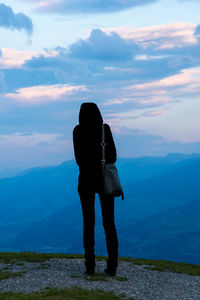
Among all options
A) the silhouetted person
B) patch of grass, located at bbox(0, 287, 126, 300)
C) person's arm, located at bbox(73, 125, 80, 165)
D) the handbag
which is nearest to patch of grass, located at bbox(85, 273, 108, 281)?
patch of grass, located at bbox(0, 287, 126, 300)

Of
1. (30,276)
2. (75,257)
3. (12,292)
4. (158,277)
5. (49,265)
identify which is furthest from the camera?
(75,257)

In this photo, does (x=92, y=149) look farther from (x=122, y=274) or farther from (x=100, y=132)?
(x=122, y=274)

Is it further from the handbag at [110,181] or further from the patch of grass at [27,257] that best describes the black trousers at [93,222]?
the patch of grass at [27,257]

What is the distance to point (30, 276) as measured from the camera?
40.5 feet

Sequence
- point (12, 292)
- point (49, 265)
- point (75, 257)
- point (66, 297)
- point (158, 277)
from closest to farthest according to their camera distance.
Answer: point (66, 297)
point (12, 292)
point (158, 277)
point (49, 265)
point (75, 257)

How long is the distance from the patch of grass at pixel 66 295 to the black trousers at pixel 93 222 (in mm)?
1770

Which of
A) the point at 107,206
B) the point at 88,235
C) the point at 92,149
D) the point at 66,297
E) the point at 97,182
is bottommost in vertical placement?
the point at 66,297

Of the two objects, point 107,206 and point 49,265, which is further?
point 49,265

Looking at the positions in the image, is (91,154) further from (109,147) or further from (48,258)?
(48,258)

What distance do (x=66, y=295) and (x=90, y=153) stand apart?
4.03 meters

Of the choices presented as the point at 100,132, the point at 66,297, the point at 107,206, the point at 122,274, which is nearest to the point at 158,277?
the point at 122,274

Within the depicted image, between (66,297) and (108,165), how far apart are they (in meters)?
3.84

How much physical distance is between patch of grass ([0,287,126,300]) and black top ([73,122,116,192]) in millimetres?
2894

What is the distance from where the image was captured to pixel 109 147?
38.1 ft
